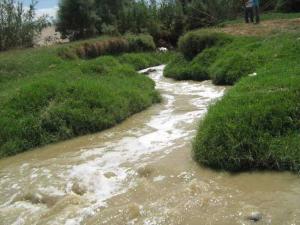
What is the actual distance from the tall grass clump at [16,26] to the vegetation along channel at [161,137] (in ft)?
6.35

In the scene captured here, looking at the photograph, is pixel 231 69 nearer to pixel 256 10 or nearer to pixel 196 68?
pixel 196 68

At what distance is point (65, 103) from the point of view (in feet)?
36.0

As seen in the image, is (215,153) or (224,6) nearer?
(215,153)

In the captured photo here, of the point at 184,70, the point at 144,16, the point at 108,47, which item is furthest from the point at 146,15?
the point at 184,70

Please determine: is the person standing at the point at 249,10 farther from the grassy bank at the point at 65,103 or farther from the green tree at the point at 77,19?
the green tree at the point at 77,19

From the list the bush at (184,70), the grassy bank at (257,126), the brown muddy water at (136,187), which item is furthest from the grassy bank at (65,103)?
the grassy bank at (257,126)

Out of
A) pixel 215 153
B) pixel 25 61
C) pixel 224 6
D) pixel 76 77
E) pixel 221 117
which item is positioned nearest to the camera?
pixel 215 153

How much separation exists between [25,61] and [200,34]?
686cm

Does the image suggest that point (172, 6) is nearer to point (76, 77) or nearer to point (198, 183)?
point (76, 77)

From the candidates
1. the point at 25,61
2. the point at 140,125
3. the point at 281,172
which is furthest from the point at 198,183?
the point at 25,61

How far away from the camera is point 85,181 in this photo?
739 cm

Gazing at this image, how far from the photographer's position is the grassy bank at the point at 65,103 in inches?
400

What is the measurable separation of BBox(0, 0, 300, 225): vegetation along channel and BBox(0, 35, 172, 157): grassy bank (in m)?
0.03

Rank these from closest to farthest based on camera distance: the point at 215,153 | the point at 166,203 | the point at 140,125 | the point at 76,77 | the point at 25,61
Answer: the point at 166,203, the point at 215,153, the point at 140,125, the point at 76,77, the point at 25,61
